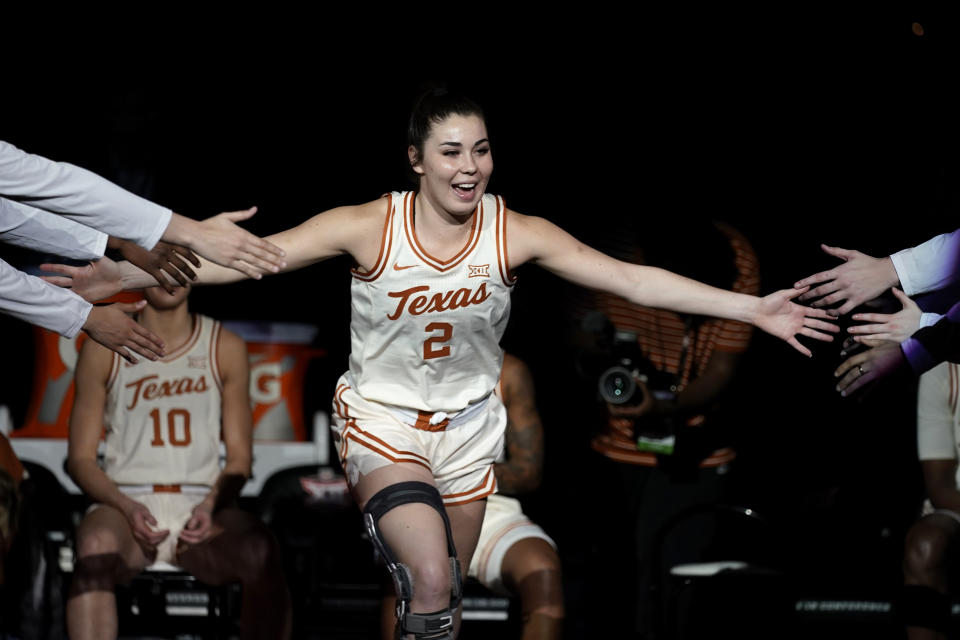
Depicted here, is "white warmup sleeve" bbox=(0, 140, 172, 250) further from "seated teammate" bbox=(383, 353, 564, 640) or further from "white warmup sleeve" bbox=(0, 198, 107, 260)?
"seated teammate" bbox=(383, 353, 564, 640)

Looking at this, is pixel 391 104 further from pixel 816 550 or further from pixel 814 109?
pixel 816 550

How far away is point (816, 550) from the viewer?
181 inches

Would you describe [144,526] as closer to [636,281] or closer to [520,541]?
[520,541]

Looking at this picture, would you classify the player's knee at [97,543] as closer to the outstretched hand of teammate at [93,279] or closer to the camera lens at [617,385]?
the outstretched hand of teammate at [93,279]

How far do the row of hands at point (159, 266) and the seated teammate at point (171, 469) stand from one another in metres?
0.62

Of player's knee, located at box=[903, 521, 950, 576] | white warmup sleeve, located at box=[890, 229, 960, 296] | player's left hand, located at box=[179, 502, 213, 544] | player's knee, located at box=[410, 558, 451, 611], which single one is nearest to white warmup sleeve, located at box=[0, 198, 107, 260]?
player's left hand, located at box=[179, 502, 213, 544]

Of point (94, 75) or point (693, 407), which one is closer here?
point (693, 407)

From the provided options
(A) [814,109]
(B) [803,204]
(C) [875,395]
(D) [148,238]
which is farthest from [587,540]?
(D) [148,238]

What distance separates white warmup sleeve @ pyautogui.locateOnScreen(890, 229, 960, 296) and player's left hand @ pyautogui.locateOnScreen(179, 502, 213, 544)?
8.85 ft

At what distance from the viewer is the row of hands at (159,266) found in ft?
11.2

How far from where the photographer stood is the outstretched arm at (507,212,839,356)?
3602 mm

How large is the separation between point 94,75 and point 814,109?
326cm

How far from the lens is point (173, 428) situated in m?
4.61

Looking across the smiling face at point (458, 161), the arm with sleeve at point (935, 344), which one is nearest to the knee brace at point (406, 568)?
the smiling face at point (458, 161)
